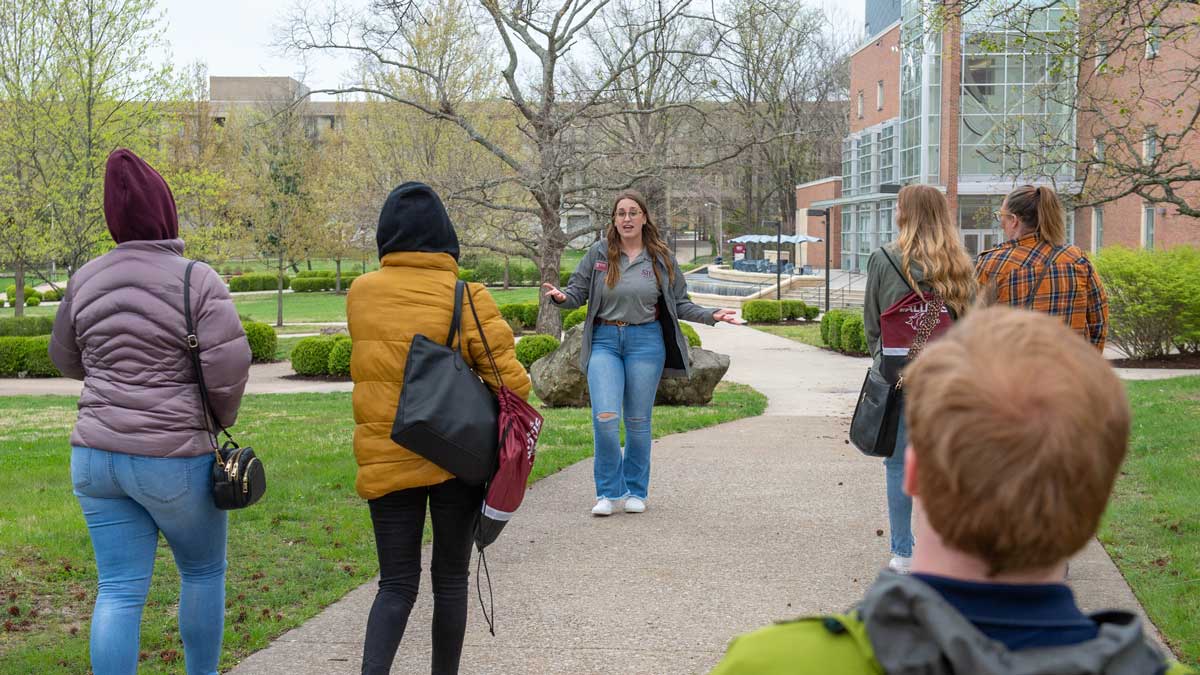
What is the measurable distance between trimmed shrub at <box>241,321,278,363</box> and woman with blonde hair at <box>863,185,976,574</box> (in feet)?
64.4

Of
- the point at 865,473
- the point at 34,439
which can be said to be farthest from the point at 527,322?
the point at 865,473

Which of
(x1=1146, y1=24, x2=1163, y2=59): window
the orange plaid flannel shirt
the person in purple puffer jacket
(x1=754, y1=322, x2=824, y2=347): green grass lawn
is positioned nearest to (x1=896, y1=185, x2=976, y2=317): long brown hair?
the orange plaid flannel shirt

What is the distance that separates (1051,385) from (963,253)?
4.18 metres

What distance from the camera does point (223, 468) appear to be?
12.1ft

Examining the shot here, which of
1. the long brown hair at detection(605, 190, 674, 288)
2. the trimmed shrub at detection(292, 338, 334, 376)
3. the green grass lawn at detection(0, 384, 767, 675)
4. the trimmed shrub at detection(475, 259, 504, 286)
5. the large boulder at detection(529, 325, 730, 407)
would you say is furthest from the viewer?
the trimmed shrub at detection(475, 259, 504, 286)

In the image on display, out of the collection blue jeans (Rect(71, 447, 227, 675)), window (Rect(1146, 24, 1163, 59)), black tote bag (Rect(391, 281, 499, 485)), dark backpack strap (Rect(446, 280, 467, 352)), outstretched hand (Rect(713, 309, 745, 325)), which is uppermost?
window (Rect(1146, 24, 1163, 59))

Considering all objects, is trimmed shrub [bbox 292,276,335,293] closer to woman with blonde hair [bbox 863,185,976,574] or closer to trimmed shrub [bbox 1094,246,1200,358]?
trimmed shrub [bbox 1094,246,1200,358]

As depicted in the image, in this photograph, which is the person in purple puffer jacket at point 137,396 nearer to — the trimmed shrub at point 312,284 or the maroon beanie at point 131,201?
the maroon beanie at point 131,201

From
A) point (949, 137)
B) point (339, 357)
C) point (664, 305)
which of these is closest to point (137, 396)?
point (664, 305)

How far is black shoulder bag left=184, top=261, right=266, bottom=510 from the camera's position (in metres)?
3.63

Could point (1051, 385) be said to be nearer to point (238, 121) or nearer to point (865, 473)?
point (865, 473)

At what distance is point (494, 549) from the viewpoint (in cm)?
629

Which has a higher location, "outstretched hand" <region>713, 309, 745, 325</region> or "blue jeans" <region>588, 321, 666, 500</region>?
"outstretched hand" <region>713, 309, 745, 325</region>

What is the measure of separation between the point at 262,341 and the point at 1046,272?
20.3 m
